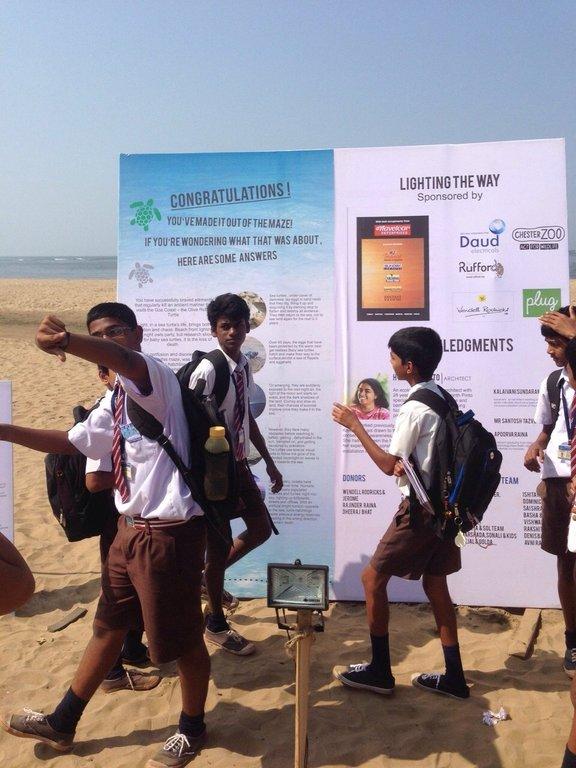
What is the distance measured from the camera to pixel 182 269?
4.81 meters

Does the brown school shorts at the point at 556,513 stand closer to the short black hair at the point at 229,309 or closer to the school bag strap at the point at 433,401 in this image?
the school bag strap at the point at 433,401

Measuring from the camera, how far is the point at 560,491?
3859mm

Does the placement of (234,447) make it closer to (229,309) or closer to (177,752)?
(229,309)

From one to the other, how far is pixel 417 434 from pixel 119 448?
52.9 inches

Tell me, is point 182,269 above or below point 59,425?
above

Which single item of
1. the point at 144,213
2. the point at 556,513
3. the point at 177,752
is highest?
the point at 144,213

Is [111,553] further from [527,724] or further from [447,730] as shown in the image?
[527,724]

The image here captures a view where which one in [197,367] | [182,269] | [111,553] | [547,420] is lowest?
[111,553]

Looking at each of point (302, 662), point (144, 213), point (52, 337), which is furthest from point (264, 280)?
point (302, 662)

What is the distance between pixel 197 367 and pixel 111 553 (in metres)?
1.22

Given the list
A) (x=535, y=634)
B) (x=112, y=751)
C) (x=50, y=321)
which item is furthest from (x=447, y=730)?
(x=50, y=321)

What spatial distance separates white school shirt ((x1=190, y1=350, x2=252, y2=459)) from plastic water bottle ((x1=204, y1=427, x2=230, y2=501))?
0.94 metres

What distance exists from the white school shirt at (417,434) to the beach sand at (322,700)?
1217 millimetres

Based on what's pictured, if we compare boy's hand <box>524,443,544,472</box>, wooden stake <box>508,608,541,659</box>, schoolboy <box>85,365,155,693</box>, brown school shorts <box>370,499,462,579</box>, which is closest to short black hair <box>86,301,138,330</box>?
schoolboy <box>85,365,155,693</box>
